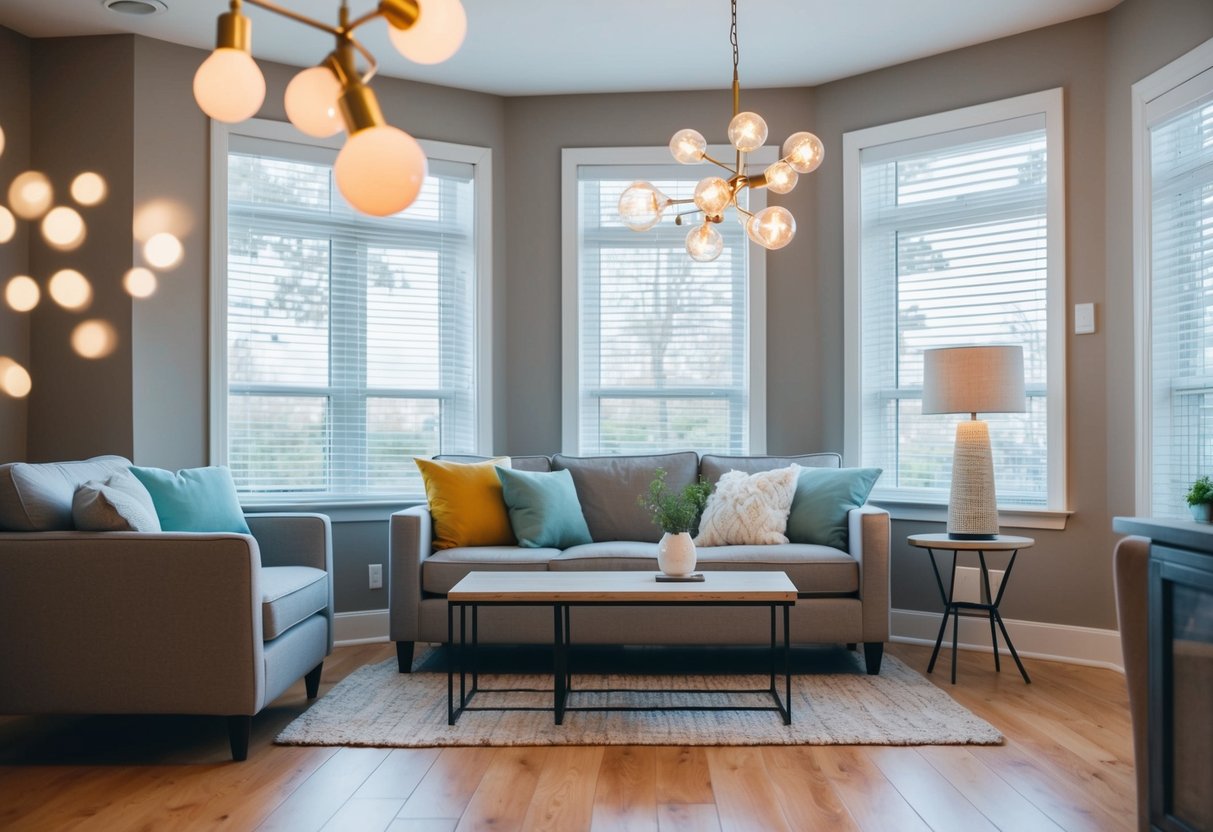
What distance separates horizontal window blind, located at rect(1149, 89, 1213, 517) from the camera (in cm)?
345

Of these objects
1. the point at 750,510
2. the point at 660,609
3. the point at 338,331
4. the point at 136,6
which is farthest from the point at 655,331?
the point at 136,6

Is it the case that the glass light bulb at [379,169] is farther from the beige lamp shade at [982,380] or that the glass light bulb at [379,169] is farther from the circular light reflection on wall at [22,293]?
the circular light reflection on wall at [22,293]

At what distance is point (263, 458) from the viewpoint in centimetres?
450

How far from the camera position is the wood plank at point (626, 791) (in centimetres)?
238

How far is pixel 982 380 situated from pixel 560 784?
233 centimetres

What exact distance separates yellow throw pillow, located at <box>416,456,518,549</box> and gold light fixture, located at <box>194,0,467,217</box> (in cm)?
303

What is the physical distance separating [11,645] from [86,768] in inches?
17.1

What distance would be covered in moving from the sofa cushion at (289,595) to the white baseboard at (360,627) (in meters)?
0.90

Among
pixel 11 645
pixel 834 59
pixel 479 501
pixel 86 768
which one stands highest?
pixel 834 59

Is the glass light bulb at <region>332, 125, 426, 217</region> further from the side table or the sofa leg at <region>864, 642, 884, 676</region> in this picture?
the sofa leg at <region>864, 642, 884, 676</region>

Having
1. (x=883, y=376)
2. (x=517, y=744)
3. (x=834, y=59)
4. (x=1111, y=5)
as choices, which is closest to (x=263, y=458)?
(x=517, y=744)

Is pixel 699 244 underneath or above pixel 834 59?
underneath

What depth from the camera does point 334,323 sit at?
4.65 m

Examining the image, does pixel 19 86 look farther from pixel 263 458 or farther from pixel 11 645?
pixel 11 645
